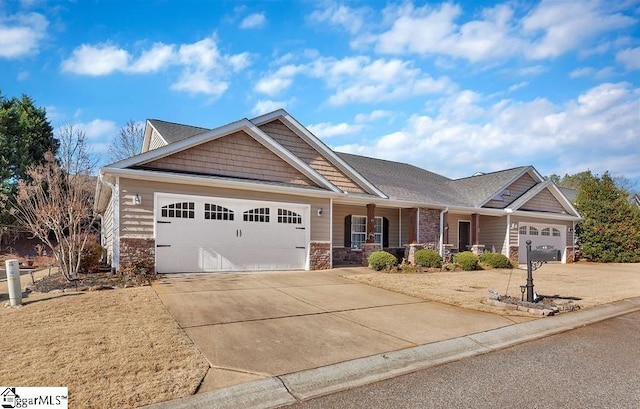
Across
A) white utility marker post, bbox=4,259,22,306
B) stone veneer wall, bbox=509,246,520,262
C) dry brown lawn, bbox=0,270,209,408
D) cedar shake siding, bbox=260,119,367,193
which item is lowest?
stone veneer wall, bbox=509,246,520,262

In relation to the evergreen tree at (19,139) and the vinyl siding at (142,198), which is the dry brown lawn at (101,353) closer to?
the vinyl siding at (142,198)

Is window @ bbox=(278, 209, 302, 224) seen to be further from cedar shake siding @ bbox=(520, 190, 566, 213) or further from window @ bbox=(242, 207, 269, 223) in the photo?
cedar shake siding @ bbox=(520, 190, 566, 213)

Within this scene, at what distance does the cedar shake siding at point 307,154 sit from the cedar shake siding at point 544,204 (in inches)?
458

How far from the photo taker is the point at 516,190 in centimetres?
2189

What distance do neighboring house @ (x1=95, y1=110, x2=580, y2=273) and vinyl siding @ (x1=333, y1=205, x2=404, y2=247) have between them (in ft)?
0.16

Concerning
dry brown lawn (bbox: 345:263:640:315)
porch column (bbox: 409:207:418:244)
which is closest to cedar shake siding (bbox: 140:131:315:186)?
dry brown lawn (bbox: 345:263:640:315)

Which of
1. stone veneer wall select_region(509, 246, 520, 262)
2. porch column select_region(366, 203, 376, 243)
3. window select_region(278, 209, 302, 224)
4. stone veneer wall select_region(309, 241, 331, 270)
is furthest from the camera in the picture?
stone veneer wall select_region(509, 246, 520, 262)

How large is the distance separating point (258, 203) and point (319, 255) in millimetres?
3051

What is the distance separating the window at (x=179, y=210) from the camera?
11320 mm

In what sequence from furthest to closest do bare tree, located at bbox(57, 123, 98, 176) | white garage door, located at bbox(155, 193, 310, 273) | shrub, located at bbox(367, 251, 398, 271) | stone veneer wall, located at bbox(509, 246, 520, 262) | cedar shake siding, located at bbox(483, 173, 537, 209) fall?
stone veneer wall, located at bbox(509, 246, 520, 262)
cedar shake siding, located at bbox(483, 173, 537, 209)
bare tree, located at bbox(57, 123, 98, 176)
shrub, located at bbox(367, 251, 398, 271)
white garage door, located at bbox(155, 193, 310, 273)

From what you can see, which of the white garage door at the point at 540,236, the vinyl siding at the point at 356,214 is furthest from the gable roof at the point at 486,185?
the vinyl siding at the point at 356,214

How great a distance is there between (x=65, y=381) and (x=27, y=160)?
25.6 meters

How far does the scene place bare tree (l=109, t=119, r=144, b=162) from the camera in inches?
1251

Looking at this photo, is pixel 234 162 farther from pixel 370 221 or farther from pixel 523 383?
pixel 523 383
